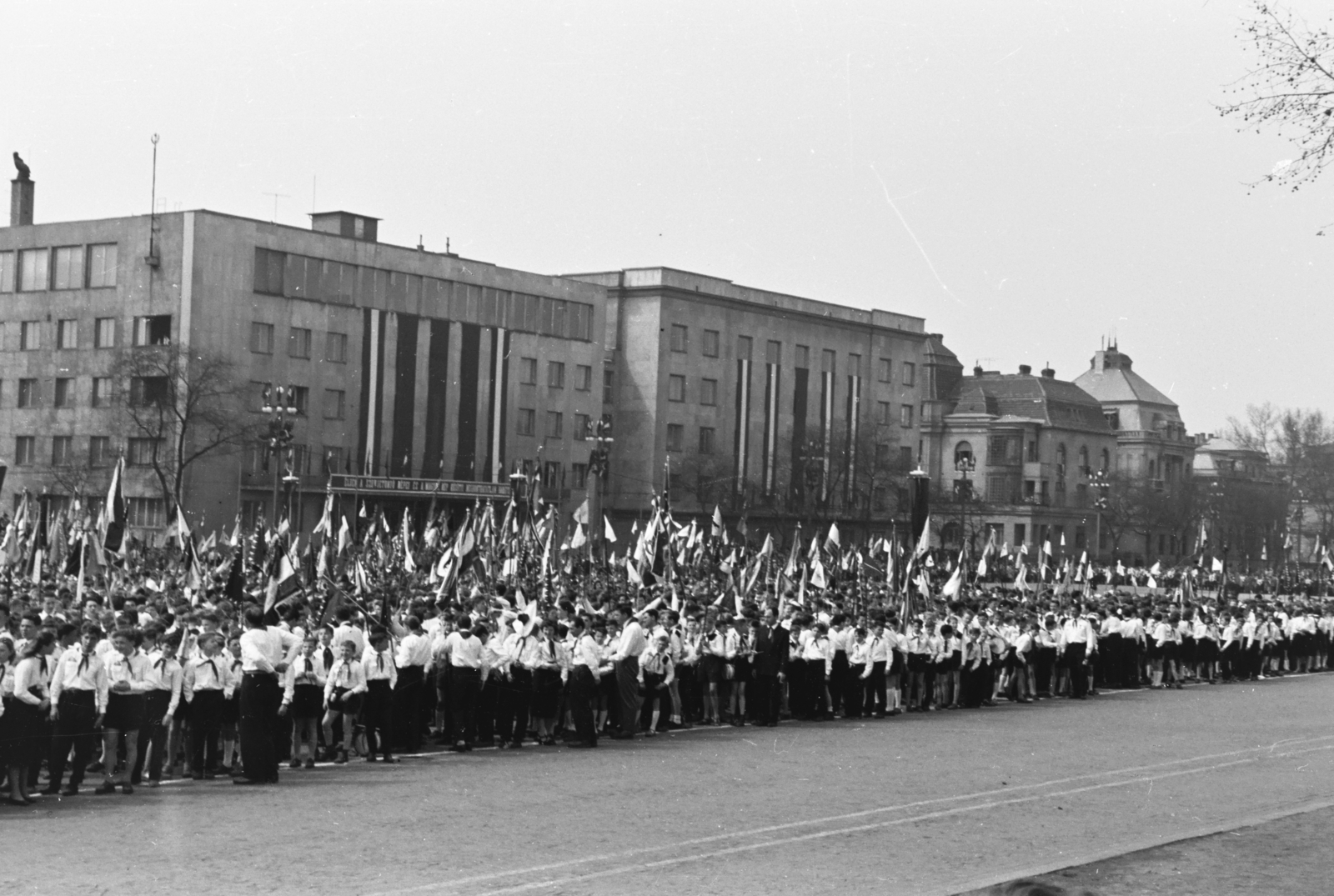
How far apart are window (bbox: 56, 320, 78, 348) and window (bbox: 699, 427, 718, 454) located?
34.6 m

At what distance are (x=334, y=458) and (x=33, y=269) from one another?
15.4 m

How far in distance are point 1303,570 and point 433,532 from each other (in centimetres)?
8013

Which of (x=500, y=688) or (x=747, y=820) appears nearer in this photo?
(x=747, y=820)

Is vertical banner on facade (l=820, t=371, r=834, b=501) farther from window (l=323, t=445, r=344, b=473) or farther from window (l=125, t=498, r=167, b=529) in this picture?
window (l=125, t=498, r=167, b=529)

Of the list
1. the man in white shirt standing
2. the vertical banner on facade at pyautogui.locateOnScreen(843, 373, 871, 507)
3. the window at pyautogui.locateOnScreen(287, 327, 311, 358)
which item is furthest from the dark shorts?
the vertical banner on facade at pyautogui.locateOnScreen(843, 373, 871, 507)

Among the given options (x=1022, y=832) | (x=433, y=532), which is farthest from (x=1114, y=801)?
(x=433, y=532)

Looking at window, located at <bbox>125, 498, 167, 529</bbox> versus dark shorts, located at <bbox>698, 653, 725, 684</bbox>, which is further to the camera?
window, located at <bbox>125, 498, 167, 529</bbox>

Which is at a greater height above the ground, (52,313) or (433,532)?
(52,313)

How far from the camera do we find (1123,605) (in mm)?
39969

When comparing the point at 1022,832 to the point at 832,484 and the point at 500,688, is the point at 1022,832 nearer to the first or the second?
the point at 500,688

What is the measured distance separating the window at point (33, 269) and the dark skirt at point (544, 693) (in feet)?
205

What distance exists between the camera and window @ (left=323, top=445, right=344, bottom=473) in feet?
260

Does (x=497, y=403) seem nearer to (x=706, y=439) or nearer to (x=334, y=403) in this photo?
(x=334, y=403)

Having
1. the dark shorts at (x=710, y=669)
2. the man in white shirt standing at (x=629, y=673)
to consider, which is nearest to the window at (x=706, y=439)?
the dark shorts at (x=710, y=669)
